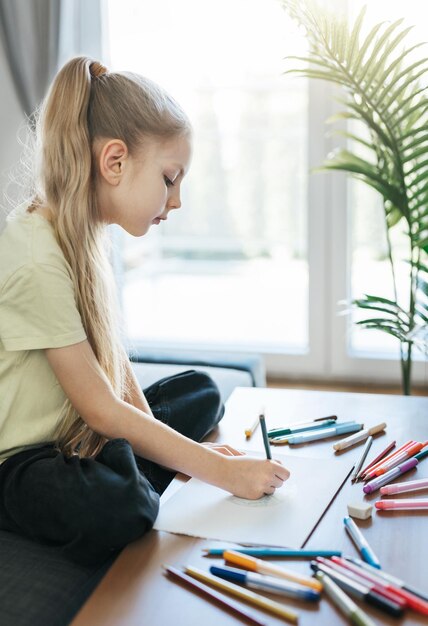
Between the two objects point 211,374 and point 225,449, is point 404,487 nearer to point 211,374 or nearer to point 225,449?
point 225,449

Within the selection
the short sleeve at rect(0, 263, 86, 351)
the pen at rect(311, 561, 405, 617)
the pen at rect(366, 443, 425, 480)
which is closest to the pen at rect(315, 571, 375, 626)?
the pen at rect(311, 561, 405, 617)

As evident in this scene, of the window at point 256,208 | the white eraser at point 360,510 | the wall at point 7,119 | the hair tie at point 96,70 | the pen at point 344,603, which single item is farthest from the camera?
the window at point 256,208

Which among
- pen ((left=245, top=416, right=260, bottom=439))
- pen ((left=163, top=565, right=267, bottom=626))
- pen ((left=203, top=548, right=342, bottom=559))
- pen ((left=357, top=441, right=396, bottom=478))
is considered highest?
pen ((left=245, top=416, right=260, bottom=439))

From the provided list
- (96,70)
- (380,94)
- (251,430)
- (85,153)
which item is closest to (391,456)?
(251,430)

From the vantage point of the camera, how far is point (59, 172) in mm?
1400

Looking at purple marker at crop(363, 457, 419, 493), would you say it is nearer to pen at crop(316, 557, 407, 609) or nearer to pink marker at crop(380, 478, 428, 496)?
pink marker at crop(380, 478, 428, 496)

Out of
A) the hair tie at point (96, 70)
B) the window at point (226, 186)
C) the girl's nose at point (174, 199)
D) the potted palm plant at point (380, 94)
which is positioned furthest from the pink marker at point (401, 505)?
the window at point (226, 186)

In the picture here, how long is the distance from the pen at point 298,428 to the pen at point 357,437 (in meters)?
0.06

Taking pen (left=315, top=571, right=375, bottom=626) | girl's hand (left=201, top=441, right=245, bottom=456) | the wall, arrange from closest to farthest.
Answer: pen (left=315, top=571, right=375, bottom=626), girl's hand (left=201, top=441, right=245, bottom=456), the wall

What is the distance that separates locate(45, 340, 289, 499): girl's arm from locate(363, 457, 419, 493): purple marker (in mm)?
122

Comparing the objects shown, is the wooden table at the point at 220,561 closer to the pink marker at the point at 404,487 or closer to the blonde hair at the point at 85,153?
the pink marker at the point at 404,487

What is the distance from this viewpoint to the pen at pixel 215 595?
0.86 meters

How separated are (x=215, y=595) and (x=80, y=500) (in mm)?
268

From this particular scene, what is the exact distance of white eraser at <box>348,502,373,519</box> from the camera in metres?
1.08
